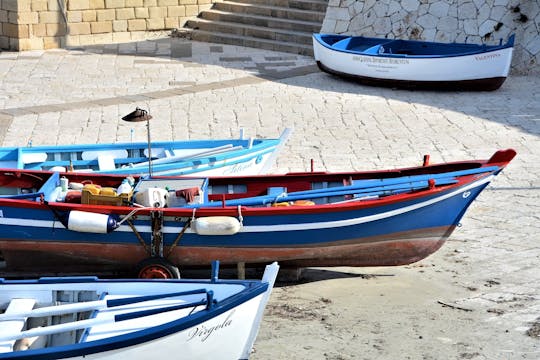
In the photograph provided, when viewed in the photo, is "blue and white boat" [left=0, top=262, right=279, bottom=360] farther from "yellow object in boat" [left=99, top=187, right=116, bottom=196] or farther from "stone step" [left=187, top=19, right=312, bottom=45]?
"stone step" [left=187, top=19, right=312, bottom=45]

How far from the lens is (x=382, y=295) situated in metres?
9.55

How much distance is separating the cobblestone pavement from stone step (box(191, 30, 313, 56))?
0.23m

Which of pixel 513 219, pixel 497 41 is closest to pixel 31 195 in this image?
pixel 513 219

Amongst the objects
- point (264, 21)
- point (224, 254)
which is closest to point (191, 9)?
point (264, 21)

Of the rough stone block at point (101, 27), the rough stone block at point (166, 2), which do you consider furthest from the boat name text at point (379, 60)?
the rough stone block at point (101, 27)

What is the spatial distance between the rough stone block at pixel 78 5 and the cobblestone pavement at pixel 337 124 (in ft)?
2.96

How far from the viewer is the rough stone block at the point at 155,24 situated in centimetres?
2095

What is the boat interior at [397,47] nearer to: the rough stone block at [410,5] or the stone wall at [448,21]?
the stone wall at [448,21]

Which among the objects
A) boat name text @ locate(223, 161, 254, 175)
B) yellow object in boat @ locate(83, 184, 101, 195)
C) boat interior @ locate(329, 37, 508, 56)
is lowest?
boat name text @ locate(223, 161, 254, 175)

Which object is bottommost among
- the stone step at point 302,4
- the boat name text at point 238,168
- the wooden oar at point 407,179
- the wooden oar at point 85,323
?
the wooden oar at point 85,323

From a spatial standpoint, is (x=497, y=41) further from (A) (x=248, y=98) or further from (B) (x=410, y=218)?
(B) (x=410, y=218)

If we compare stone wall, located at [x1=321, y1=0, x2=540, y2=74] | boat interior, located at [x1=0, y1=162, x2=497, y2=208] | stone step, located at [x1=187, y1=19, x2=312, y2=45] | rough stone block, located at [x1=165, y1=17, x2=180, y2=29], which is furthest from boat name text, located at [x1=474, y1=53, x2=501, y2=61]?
rough stone block, located at [x1=165, y1=17, x2=180, y2=29]

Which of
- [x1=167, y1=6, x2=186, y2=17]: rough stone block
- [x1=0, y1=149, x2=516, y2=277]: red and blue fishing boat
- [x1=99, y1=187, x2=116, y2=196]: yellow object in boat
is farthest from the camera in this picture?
[x1=167, y1=6, x2=186, y2=17]: rough stone block

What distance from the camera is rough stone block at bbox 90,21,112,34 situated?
66.8ft
